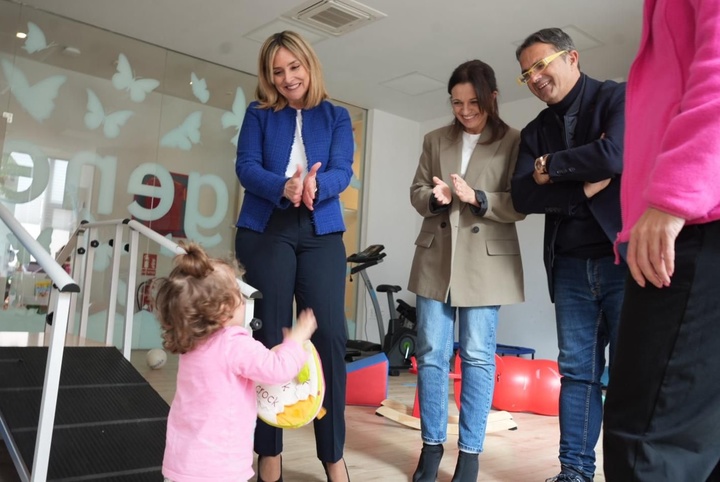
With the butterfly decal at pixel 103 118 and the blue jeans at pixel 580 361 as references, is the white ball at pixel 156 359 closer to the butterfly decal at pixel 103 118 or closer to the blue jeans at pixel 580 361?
the butterfly decal at pixel 103 118

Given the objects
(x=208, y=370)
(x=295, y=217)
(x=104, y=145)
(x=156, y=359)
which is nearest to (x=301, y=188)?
(x=295, y=217)

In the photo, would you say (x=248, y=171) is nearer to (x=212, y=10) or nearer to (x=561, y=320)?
(x=561, y=320)

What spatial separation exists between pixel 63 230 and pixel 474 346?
3.63 metres

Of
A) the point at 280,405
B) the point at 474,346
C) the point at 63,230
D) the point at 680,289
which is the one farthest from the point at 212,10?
the point at 680,289

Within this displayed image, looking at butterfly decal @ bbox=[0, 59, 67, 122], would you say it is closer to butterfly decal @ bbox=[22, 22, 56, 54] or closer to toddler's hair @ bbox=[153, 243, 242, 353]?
butterfly decal @ bbox=[22, 22, 56, 54]

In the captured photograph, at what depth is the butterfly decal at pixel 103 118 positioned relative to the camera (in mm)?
4562

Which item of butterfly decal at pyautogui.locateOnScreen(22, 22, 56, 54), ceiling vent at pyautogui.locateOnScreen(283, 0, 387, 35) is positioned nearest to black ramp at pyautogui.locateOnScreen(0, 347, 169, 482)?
ceiling vent at pyautogui.locateOnScreen(283, 0, 387, 35)

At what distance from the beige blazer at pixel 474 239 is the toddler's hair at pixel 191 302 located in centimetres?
92

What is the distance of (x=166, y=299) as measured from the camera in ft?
4.13

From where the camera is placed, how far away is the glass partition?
4.25 metres

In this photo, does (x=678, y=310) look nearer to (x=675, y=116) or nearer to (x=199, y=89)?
(x=675, y=116)

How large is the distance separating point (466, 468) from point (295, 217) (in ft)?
3.19

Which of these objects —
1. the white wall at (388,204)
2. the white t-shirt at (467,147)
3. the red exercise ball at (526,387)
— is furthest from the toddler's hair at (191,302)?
the white wall at (388,204)

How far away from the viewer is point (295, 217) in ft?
5.83
